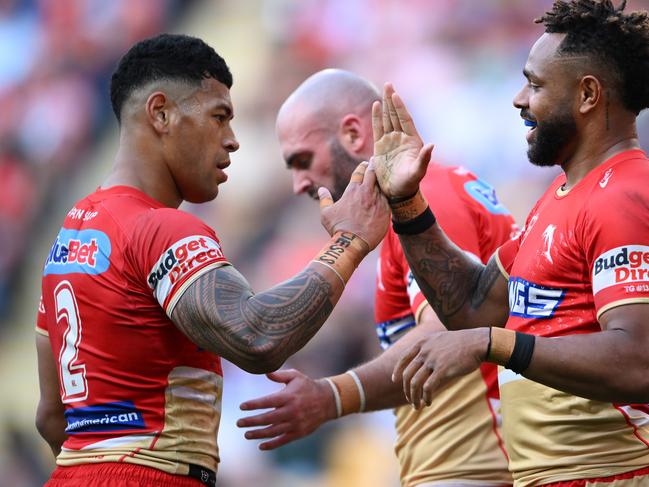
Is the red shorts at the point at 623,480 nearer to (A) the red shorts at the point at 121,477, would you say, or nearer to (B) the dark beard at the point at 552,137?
(B) the dark beard at the point at 552,137

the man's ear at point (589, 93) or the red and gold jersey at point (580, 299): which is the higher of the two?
the man's ear at point (589, 93)

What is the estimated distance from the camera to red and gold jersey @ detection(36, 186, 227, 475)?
3.60 metres

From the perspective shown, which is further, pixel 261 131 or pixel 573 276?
pixel 261 131

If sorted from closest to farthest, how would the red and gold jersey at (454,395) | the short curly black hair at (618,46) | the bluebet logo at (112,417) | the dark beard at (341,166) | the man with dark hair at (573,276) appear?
the man with dark hair at (573,276), the bluebet logo at (112,417), the short curly black hair at (618,46), the red and gold jersey at (454,395), the dark beard at (341,166)

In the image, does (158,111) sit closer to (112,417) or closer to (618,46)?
(112,417)

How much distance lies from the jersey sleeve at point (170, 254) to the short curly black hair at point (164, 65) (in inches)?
28.1

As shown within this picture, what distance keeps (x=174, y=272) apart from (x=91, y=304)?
1.26ft

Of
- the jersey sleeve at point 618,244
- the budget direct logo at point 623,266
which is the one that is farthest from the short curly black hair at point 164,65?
the budget direct logo at point 623,266

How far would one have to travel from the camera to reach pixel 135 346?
3652 millimetres

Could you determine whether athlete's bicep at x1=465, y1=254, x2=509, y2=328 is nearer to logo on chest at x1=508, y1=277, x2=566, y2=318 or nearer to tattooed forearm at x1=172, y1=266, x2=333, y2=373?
logo on chest at x1=508, y1=277, x2=566, y2=318

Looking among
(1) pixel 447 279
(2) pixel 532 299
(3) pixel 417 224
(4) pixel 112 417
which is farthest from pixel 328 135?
(4) pixel 112 417

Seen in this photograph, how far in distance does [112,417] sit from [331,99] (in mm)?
2629

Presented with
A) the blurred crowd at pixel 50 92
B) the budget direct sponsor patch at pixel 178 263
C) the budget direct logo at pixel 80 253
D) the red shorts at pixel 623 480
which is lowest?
the red shorts at pixel 623 480

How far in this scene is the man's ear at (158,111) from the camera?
4.05 meters
